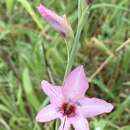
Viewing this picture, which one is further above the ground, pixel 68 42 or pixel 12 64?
pixel 68 42

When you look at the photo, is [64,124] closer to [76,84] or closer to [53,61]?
[76,84]

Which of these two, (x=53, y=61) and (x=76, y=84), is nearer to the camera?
(x=76, y=84)

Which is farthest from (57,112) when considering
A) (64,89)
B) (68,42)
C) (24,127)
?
(24,127)

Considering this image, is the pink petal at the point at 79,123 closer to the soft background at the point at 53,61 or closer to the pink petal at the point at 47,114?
the pink petal at the point at 47,114

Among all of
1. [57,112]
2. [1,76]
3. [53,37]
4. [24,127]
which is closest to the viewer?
[57,112]

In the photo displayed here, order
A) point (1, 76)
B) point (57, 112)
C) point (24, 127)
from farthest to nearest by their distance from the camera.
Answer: point (1, 76), point (24, 127), point (57, 112)

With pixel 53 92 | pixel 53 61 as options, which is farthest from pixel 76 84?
pixel 53 61

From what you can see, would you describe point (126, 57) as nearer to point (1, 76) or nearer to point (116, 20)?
point (116, 20)
